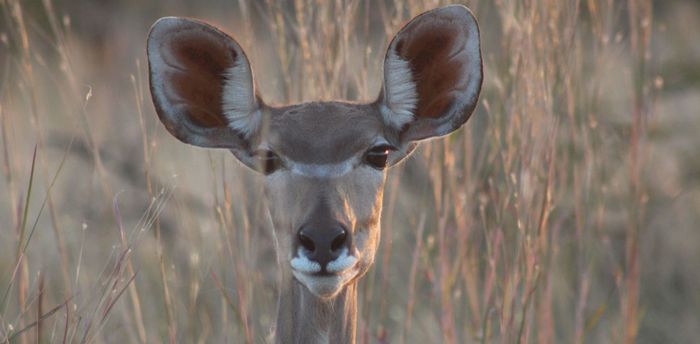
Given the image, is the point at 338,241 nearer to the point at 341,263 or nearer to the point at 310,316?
the point at 341,263

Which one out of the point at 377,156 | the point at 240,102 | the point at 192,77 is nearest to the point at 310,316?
the point at 377,156

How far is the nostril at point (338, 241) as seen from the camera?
3.85m

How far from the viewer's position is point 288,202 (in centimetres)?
415

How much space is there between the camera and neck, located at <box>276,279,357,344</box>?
4270 mm

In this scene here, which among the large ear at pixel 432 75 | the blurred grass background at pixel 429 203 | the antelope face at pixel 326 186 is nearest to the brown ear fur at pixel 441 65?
the large ear at pixel 432 75

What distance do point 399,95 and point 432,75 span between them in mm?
135

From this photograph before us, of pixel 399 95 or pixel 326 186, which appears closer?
pixel 326 186

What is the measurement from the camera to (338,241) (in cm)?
386

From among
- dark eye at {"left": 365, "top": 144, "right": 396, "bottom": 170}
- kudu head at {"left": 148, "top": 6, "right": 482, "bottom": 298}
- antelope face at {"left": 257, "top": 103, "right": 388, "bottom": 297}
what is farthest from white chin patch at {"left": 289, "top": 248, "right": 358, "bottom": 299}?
dark eye at {"left": 365, "top": 144, "right": 396, "bottom": 170}

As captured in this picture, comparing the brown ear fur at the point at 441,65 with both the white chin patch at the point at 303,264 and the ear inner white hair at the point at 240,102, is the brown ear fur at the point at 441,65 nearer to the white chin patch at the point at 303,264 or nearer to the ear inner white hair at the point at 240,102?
the ear inner white hair at the point at 240,102

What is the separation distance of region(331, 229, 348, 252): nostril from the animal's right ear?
668 millimetres

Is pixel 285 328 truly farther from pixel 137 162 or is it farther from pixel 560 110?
pixel 137 162

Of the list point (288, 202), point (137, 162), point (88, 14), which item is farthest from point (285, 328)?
point (88, 14)

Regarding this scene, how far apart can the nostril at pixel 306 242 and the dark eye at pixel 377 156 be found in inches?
19.9
